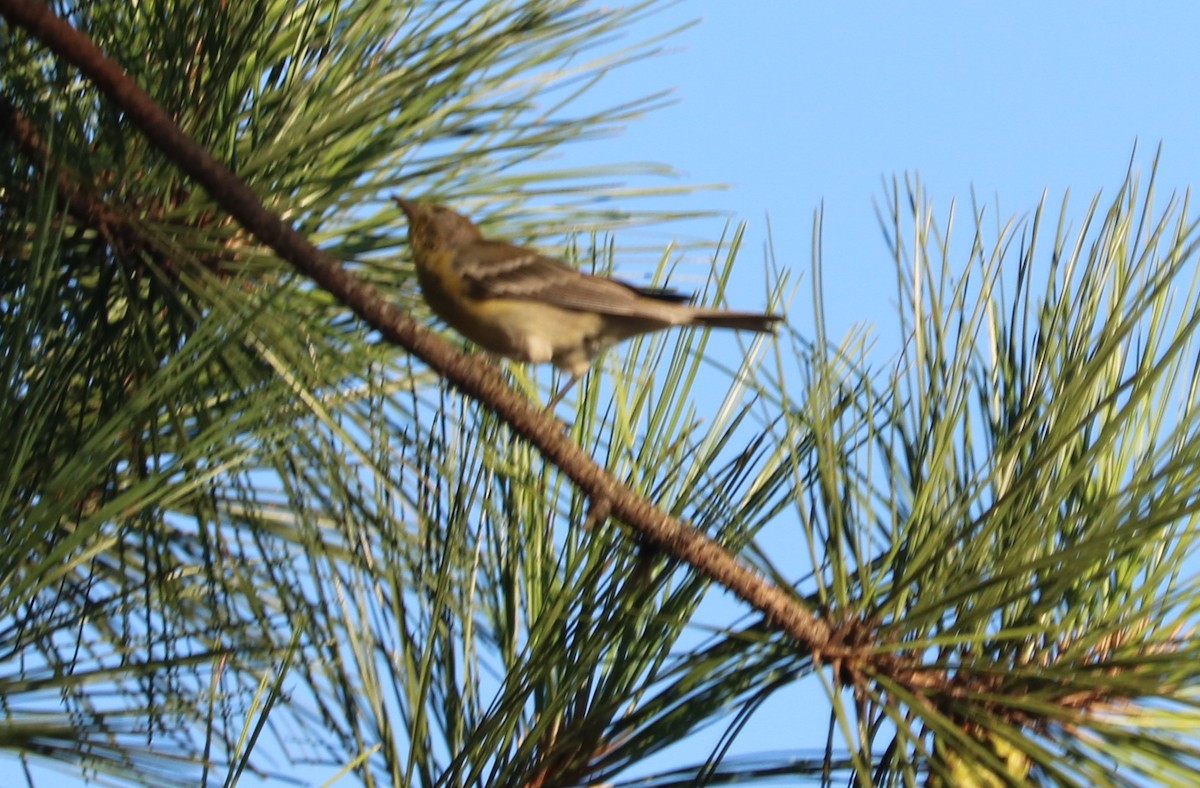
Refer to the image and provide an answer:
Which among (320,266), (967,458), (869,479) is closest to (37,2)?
(320,266)

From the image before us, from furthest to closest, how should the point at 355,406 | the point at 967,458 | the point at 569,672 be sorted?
the point at 355,406 < the point at 967,458 < the point at 569,672

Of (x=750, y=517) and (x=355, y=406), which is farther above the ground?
(x=355, y=406)

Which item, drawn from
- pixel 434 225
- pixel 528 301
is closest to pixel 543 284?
pixel 528 301

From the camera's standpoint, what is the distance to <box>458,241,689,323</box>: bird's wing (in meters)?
2.53

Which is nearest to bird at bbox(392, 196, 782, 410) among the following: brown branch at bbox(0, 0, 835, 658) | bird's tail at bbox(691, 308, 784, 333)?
bird's tail at bbox(691, 308, 784, 333)

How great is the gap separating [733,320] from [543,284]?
2.41 ft

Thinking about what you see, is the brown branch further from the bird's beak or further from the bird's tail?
the bird's beak

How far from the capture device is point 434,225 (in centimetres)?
231

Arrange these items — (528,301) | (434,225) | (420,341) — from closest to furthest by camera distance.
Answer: (420,341), (434,225), (528,301)

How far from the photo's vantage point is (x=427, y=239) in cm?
235

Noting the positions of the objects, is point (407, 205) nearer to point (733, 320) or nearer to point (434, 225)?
point (434, 225)

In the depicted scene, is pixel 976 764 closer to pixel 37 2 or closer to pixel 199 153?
pixel 199 153

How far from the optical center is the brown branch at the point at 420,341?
1.51 metres

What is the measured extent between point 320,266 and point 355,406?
695mm
